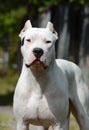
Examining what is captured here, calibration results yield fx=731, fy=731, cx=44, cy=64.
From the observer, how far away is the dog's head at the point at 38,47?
8703 mm

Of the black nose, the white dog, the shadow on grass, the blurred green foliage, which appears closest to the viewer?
the black nose

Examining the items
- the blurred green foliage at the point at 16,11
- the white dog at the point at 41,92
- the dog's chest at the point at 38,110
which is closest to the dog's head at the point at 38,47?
the white dog at the point at 41,92

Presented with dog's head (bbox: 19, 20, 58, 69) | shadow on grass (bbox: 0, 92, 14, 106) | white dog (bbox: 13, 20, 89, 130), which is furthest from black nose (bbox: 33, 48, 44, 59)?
shadow on grass (bbox: 0, 92, 14, 106)

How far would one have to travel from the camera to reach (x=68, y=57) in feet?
69.4

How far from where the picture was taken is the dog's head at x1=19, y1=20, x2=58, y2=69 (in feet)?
28.6

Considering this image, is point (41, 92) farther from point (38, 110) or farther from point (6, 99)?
point (6, 99)

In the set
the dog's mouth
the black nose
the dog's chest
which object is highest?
the black nose

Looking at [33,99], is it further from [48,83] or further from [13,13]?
[13,13]

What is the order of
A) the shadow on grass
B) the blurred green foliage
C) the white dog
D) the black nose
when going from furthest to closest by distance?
the shadow on grass → the blurred green foliage → the white dog → the black nose

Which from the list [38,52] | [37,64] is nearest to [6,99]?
[37,64]

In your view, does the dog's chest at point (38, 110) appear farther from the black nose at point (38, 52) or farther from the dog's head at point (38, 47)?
the black nose at point (38, 52)

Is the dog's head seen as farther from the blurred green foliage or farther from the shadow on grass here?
the shadow on grass

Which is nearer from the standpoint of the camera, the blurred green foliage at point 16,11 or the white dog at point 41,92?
the white dog at point 41,92

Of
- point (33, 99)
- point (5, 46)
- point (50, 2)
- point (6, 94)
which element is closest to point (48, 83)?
point (33, 99)
